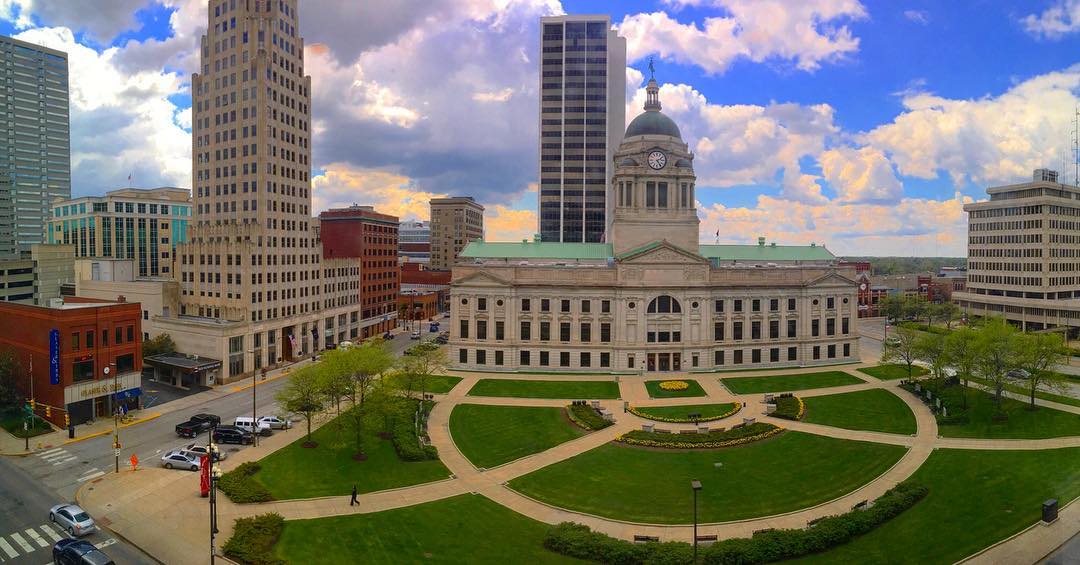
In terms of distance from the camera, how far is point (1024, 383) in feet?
201

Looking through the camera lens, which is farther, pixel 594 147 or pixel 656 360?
pixel 594 147

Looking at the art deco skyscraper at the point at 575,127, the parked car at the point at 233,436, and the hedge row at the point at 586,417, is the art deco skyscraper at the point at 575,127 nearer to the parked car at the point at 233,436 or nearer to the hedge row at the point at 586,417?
the hedge row at the point at 586,417

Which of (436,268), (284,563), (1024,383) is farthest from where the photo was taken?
(436,268)

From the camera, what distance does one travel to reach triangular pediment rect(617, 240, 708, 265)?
258 ft

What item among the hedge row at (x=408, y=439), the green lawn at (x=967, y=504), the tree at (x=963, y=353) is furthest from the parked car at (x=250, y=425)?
the tree at (x=963, y=353)

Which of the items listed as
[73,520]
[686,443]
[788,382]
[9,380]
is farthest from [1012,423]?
[9,380]

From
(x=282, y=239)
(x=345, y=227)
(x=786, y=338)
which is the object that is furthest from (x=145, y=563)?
(x=345, y=227)

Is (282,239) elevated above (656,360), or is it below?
above

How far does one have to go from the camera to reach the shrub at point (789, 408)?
184 feet

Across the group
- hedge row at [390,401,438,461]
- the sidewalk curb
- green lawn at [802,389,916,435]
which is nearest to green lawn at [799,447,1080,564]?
green lawn at [802,389,916,435]

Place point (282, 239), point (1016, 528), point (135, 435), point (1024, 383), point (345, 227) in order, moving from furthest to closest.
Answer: point (345, 227) → point (282, 239) → point (1024, 383) → point (135, 435) → point (1016, 528)

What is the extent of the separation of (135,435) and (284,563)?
33.5 metres

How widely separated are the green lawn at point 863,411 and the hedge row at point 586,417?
66.5 feet

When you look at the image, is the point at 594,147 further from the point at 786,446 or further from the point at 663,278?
the point at 786,446
